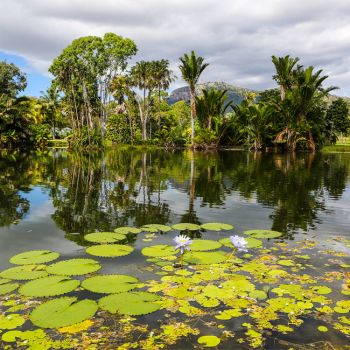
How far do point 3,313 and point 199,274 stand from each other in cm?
279

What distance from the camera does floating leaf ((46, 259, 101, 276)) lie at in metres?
5.55

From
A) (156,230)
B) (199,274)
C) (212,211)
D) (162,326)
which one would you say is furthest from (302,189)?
(162,326)

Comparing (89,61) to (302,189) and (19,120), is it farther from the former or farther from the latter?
(302,189)

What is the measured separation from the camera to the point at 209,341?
382 cm

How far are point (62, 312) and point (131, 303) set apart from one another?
0.83m

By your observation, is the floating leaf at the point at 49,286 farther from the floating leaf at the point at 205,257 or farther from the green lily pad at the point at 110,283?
the floating leaf at the point at 205,257

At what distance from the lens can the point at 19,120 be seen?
4819 cm

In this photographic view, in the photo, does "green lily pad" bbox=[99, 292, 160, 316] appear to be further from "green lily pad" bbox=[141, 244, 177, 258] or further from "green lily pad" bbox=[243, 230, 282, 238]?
"green lily pad" bbox=[243, 230, 282, 238]

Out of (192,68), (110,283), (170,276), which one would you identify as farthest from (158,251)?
(192,68)

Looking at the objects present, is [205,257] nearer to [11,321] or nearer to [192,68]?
[11,321]

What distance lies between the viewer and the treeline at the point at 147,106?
152 ft

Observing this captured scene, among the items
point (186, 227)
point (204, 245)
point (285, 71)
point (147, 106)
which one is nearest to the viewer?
point (204, 245)

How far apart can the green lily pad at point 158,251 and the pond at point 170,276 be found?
0.02 metres

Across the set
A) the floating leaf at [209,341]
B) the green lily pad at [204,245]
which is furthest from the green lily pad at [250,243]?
the floating leaf at [209,341]
